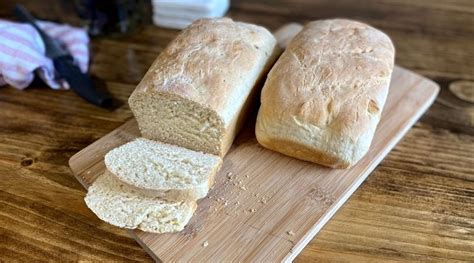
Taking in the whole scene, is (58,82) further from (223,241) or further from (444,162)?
(444,162)

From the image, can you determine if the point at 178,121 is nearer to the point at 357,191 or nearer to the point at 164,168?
Answer: the point at 164,168

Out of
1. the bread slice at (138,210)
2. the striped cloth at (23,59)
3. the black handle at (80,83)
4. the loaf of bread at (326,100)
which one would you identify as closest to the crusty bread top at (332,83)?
the loaf of bread at (326,100)

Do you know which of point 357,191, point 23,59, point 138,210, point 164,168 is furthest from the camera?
point 23,59

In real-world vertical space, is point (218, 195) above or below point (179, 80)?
below

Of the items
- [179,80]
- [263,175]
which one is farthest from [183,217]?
[179,80]

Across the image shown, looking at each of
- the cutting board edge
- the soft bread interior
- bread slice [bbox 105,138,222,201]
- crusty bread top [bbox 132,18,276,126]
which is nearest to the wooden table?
the cutting board edge

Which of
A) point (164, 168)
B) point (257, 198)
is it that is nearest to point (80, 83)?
point (164, 168)

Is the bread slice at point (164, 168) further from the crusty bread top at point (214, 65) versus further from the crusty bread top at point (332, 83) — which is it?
the crusty bread top at point (332, 83)
